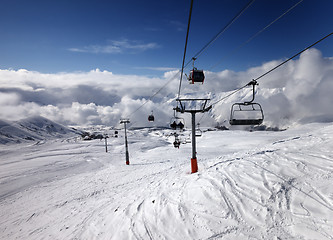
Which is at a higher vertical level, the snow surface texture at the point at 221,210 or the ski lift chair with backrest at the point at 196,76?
the ski lift chair with backrest at the point at 196,76

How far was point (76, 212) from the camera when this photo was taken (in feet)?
41.4

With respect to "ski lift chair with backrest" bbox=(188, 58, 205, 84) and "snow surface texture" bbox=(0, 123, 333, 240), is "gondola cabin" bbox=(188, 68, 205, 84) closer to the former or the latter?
"ski lift chair with backrest" bbox=(188, 58, 205, 84)

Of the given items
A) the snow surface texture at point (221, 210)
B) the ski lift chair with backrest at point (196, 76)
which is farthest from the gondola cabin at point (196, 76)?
the snow surface texture at point (221, 210)

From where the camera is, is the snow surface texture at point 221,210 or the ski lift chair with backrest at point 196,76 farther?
the ski lift chair with backrest at point 196,76

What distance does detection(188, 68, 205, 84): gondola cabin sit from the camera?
11.0 m

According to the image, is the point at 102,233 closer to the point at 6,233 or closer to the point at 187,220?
the point at 187,220

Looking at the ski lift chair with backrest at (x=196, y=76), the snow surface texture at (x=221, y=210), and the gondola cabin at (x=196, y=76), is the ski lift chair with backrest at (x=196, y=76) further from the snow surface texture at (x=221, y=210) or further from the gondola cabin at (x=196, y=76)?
the snow surface texture at (x=221, y=210)

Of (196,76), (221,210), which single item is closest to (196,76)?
(196,76)

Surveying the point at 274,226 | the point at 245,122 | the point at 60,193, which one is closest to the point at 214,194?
the point at 274,226

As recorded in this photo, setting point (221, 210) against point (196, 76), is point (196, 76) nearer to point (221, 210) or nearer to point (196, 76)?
point (196, 76)

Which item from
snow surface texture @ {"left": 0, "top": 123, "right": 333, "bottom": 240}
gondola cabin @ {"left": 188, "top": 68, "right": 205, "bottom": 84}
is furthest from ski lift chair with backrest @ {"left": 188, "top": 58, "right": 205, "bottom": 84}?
snow surface texture @ {"left": 0, "top": 123, "right": 333, "bottom": 240}

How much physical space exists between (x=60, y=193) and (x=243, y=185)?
1836cm

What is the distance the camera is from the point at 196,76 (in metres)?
11.2

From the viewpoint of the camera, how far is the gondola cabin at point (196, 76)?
11039 millimetres
